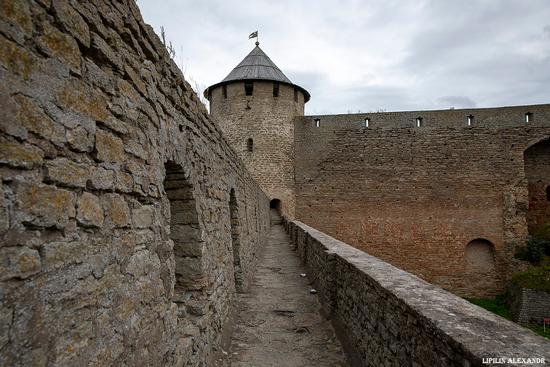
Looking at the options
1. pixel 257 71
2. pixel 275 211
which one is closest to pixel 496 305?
pixel 275 211

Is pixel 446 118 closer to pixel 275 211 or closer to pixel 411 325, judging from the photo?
pixel 275 211

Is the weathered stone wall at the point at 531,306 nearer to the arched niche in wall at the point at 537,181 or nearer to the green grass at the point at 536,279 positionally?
the green grass at the point at 536,279

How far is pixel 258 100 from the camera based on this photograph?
19.2 m

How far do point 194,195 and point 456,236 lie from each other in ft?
56.7

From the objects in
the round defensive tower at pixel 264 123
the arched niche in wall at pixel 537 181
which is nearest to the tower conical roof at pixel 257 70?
the round defensive tower at pixel 264 123

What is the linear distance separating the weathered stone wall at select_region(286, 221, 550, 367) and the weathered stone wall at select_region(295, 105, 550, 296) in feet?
46.9

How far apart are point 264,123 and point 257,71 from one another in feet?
8.76

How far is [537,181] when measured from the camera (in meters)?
18.6

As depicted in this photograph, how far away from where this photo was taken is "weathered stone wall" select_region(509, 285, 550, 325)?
468 inches

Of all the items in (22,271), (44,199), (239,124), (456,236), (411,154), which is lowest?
(456,236)

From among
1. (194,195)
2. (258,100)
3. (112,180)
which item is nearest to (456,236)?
(258,100)

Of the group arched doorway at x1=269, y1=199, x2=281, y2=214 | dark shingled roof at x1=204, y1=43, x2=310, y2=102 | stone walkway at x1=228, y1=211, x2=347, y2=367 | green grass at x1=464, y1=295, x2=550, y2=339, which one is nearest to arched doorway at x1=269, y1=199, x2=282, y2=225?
arched doorway at x1=269, y1=199, x2=281, y2=214

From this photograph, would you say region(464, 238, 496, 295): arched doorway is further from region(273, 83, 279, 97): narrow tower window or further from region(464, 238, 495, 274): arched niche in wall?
region(273, 83, 279, 97): narrow tower window

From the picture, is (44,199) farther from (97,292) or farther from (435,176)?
(435,176)
